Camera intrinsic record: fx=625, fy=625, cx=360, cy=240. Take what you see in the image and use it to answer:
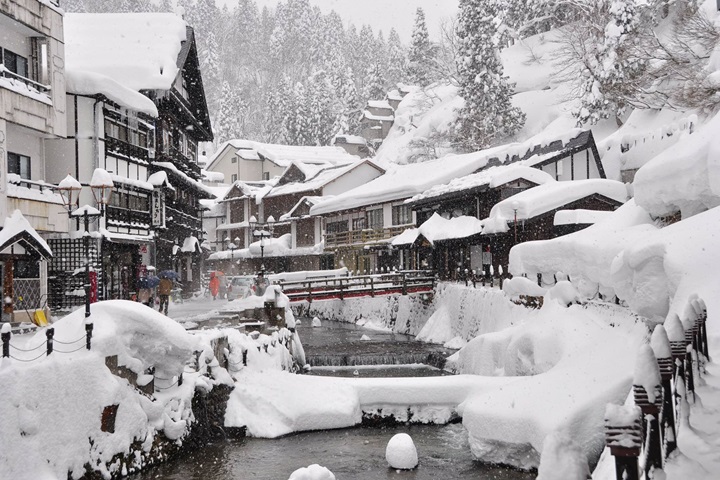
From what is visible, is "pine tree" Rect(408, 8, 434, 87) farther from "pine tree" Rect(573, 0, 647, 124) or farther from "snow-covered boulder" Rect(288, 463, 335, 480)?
"snow-covered boulder" Rect(288, 463, 335, 480)

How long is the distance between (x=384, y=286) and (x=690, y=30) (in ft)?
68.7

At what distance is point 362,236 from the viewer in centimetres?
4800

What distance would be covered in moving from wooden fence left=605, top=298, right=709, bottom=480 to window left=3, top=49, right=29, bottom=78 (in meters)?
22.4

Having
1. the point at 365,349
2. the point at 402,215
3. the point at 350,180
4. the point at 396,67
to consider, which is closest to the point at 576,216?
the point at 365,349

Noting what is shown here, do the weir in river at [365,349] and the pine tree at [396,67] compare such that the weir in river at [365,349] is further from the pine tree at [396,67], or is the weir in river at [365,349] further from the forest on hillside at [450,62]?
the pine tree at [396,67]

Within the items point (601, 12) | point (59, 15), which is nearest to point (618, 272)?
point (59, 15)

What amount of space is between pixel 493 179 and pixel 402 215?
13475 mm

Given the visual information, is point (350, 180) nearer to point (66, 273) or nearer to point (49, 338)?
point (66, 273)

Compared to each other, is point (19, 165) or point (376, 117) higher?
point (376, 117)

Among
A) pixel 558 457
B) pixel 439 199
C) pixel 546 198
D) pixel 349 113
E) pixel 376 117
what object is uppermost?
pixel 349 113

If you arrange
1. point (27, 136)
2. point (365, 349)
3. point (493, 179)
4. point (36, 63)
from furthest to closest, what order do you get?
point (493, 179) → point (365, 349) → point (27, 136) → point (36, 63)

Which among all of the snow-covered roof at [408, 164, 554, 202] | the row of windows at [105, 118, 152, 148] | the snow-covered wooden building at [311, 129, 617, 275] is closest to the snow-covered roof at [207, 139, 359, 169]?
the snow-covered wooden building at [311, 129, 617, 275]

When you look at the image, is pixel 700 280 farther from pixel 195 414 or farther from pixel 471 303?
pixel 471 303

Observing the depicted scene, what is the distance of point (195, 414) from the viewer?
52.6ft
